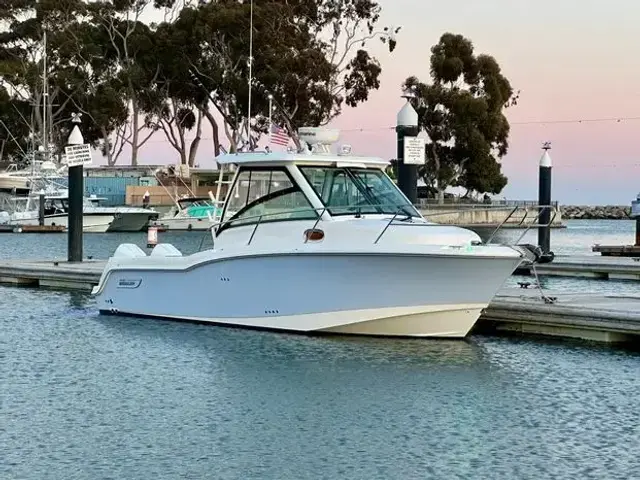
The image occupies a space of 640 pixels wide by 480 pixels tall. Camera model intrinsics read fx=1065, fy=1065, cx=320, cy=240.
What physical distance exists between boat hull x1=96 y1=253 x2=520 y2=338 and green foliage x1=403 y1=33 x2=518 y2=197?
5576 centimetres

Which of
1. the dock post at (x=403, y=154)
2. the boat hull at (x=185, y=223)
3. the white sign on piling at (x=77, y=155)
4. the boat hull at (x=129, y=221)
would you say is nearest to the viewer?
the dock post at (x=403, y=154)

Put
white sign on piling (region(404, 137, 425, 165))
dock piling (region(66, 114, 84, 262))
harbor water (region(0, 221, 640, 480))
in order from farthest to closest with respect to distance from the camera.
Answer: dock piling (region(66, 114, 84, 262)) → white sign on piling (region(404, 137, 425, 165)) → harbor water (region(0, 221, 640, 480))

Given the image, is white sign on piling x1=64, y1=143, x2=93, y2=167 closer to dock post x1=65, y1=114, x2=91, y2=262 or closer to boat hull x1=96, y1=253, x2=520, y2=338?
dock post x1=65, y1=114, x2=91, y2=262

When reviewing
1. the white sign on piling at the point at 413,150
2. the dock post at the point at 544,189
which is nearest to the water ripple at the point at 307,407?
the white sign on piling at the point at 413,150

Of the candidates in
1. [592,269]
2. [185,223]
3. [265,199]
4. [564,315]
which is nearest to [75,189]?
[265,199]

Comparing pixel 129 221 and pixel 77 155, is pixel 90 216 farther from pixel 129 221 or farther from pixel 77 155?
pixel 77 155

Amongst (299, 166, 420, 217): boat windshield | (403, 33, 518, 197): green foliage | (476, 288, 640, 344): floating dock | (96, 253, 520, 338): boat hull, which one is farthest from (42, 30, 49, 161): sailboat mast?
(476, 288, 640, 344): floating dock

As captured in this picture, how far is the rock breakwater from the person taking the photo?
119062 millimetres

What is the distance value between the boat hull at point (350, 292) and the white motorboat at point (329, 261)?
15mm

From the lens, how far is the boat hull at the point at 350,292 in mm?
13508

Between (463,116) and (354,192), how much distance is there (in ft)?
191

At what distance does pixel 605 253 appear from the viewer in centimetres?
3144

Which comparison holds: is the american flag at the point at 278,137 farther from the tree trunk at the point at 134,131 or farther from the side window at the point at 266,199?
the tree trunk at the point at 134,131

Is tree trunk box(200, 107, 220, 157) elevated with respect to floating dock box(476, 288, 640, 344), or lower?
elevated
